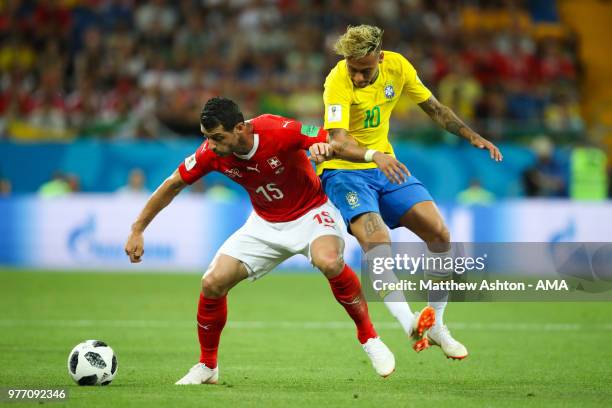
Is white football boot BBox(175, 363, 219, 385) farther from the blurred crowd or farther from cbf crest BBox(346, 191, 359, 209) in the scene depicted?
the blurred crowd

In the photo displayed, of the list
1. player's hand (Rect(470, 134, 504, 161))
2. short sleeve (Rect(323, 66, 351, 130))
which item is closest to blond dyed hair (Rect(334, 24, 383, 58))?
short sleeve (Rect(323, 66, 351, 130))

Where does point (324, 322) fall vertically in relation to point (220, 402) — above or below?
below

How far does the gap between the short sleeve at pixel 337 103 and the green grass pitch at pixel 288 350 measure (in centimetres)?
194

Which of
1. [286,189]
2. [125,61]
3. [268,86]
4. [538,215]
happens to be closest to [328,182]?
[286,189]

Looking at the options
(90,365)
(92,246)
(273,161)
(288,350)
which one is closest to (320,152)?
(273,161)

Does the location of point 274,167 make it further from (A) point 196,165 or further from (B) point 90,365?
(B) point 90,365

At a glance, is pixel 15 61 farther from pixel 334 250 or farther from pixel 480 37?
pixel 334 250

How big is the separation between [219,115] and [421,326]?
2057 millimetres

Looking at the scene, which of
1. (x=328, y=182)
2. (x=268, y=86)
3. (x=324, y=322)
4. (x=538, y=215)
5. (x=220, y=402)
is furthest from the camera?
(x=268, y=86)

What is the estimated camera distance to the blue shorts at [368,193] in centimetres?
833

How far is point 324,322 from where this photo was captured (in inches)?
473

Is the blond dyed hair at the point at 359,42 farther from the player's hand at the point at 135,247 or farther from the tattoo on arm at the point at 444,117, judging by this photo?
the player's hand at the point at 135,247

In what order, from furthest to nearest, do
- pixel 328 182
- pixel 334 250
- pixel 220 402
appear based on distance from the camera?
pixel 328 182 < pixel 334 250 < pixel 220 402

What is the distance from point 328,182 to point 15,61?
1502 centimetres
